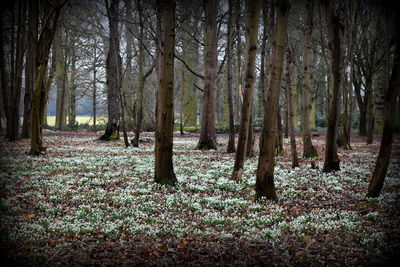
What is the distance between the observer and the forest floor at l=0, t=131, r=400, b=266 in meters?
5.38

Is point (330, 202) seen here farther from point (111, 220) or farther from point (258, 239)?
point (111, 220)

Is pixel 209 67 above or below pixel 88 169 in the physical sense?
above

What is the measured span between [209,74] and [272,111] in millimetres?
12818

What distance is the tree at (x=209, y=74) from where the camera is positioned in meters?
20.3

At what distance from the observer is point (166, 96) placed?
1019cm

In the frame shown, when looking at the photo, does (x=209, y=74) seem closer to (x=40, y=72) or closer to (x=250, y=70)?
(x=40, y=72)

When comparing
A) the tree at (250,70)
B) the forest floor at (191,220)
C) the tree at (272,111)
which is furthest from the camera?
the tree at (250,70)

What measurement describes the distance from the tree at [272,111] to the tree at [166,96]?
312 cm

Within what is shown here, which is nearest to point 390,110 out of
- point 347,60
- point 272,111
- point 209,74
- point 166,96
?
point 272,111

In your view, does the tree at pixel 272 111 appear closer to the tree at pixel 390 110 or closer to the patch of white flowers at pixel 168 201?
the patch of white flowers at pixel 168 201

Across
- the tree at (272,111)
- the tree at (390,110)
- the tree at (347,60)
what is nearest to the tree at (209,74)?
the tree at (347,60)

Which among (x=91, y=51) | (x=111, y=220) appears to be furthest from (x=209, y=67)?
(x=91, y=51)

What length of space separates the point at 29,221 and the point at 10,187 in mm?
3677

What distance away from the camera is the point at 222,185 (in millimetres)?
10625
